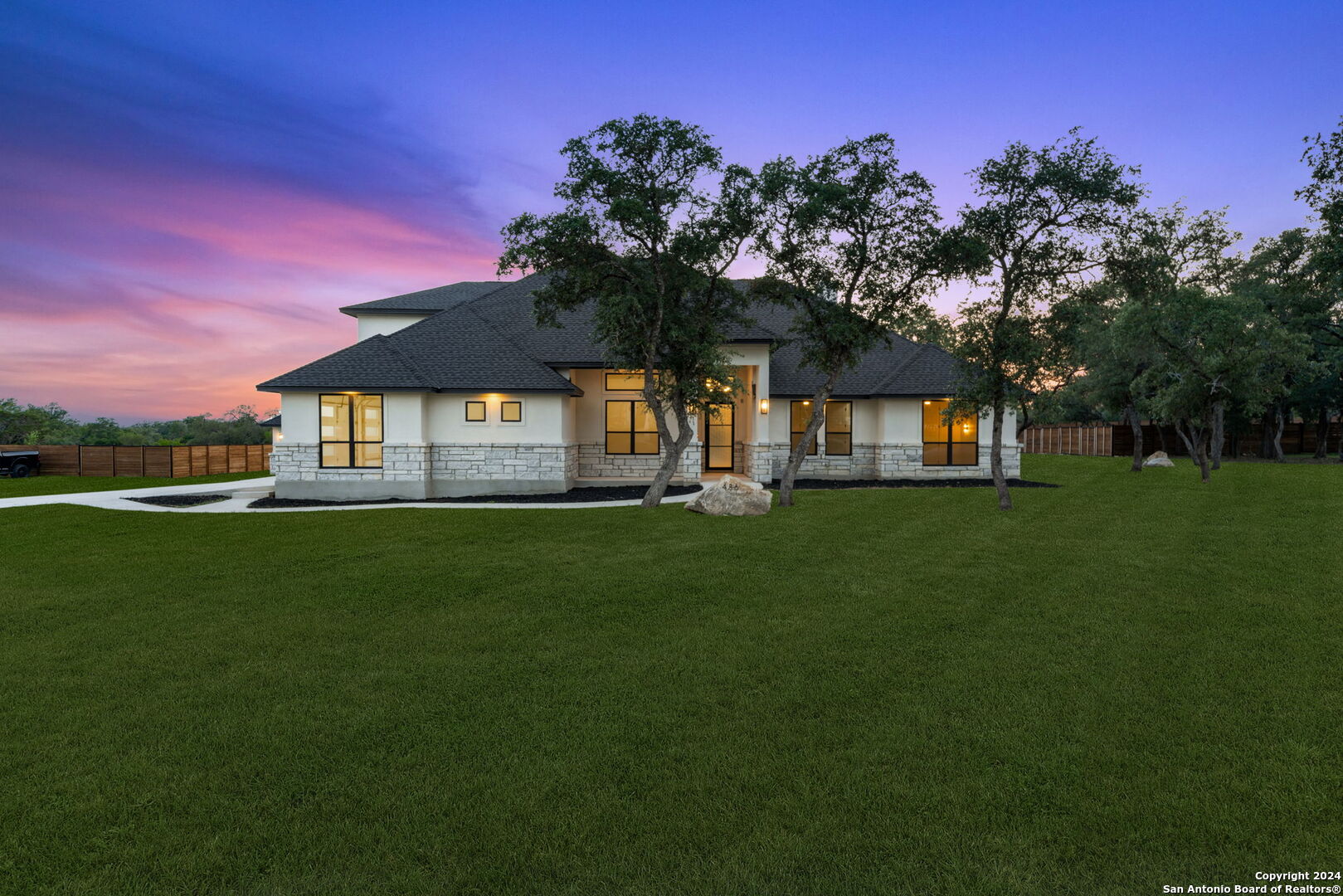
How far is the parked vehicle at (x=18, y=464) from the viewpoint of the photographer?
24312 millimetres

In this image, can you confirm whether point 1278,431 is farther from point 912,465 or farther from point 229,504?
point 229,504

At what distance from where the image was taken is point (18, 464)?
80.6 ft

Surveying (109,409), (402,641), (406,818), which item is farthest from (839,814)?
(109,409)

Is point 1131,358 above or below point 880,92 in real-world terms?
below

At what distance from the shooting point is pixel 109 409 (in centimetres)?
4141

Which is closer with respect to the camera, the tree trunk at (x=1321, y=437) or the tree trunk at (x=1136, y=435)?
the tree trunk at (x=1136, y=435)

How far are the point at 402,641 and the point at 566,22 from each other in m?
15.8

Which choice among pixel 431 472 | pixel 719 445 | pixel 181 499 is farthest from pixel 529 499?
pixel 181 499

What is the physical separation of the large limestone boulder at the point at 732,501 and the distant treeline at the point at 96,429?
A: 34.0 meters

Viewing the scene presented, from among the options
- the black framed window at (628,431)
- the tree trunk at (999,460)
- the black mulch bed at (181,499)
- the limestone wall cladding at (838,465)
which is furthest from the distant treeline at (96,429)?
the tree trunk at (999,460)

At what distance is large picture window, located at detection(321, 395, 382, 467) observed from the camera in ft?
55.6

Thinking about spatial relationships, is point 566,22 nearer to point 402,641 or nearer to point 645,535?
point 645,535

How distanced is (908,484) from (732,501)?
9321 mm

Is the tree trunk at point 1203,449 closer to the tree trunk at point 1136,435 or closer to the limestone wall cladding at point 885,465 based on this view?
the tree trunk at point 1136,435
